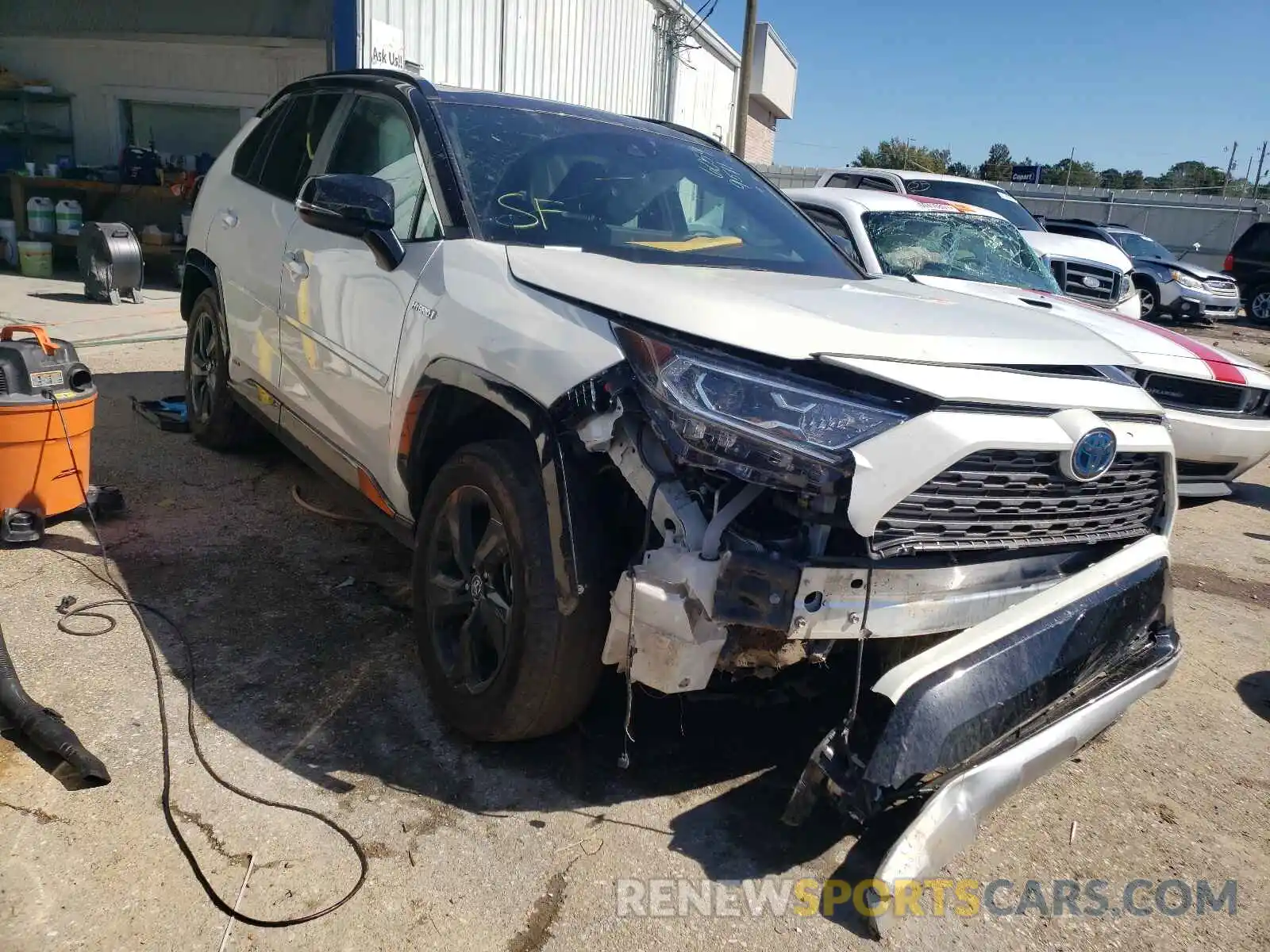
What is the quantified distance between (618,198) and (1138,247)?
18.5 meters

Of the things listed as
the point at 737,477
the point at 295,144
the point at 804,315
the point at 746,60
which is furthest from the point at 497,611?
the point at 746,60

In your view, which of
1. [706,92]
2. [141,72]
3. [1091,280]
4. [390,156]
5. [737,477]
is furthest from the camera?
[706,92]

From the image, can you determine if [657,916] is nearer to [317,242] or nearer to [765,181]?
[317,242]

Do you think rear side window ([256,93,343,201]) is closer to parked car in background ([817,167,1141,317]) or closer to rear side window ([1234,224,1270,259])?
parked car in background ([817,167,1141,317])

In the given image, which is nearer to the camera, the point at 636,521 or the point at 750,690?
the point at 636,521

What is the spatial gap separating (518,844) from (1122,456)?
1.81 metres

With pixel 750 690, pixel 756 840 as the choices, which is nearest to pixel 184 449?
pixel 750 690

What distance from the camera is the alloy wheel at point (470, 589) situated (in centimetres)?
274

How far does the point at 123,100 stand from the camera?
527 inches

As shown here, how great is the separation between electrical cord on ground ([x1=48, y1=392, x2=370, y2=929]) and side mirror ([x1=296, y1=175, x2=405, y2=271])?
148cm

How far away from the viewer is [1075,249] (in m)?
11.4

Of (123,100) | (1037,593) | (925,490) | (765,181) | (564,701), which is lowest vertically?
(564,701)

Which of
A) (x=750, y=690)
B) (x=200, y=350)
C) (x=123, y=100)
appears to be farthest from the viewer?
(x=123, y=100)

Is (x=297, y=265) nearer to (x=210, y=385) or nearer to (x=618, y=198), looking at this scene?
(x=618, y=198)
